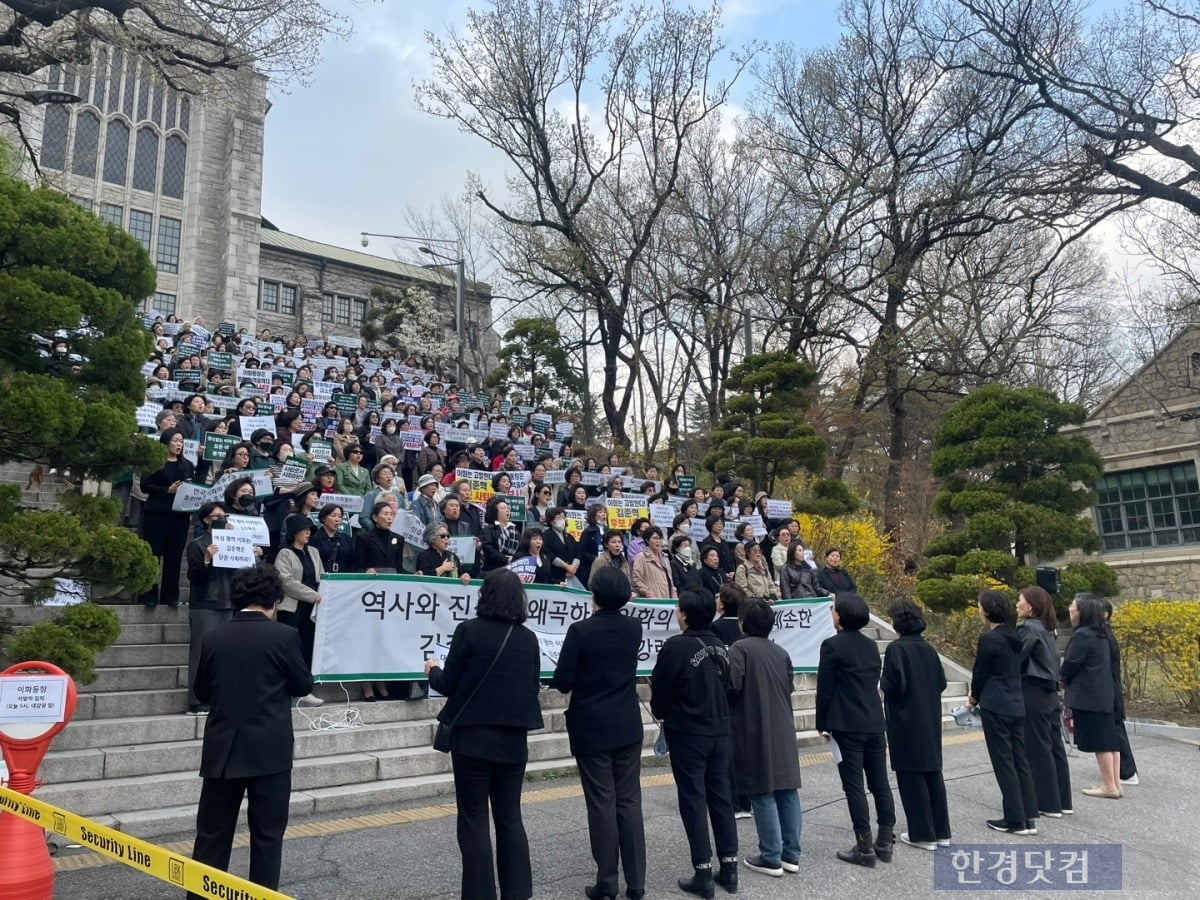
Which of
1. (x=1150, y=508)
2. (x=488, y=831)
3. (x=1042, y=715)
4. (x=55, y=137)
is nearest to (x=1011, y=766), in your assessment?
(x=1042, y=715)

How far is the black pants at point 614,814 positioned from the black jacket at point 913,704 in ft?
7.53

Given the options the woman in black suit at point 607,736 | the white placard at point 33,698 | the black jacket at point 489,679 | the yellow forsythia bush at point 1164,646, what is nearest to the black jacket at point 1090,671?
the woman in black suit at point 607,736

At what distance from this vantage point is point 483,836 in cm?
468

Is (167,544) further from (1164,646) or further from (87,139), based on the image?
(87,139)

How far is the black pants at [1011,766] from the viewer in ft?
22.5

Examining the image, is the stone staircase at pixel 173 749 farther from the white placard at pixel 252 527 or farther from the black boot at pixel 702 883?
the black boot at pixel 702 883

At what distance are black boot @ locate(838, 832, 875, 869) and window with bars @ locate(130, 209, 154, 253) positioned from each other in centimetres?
4602

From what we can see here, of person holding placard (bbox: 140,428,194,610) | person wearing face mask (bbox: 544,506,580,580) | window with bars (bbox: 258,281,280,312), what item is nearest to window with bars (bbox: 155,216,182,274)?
window with bars (bbox: 258,281,280,312)

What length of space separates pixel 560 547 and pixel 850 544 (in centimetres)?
1144

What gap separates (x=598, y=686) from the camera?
5.23 metres

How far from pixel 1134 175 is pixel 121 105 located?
43.7 metres

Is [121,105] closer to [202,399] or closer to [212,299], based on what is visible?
[212,299]

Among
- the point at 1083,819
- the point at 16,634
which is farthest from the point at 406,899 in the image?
the point at 1083,819

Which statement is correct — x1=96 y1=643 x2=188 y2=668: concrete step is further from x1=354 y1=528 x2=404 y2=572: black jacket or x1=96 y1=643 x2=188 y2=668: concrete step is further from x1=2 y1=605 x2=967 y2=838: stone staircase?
x1=354 y1=528 x2=404 y2=572: black jacket
